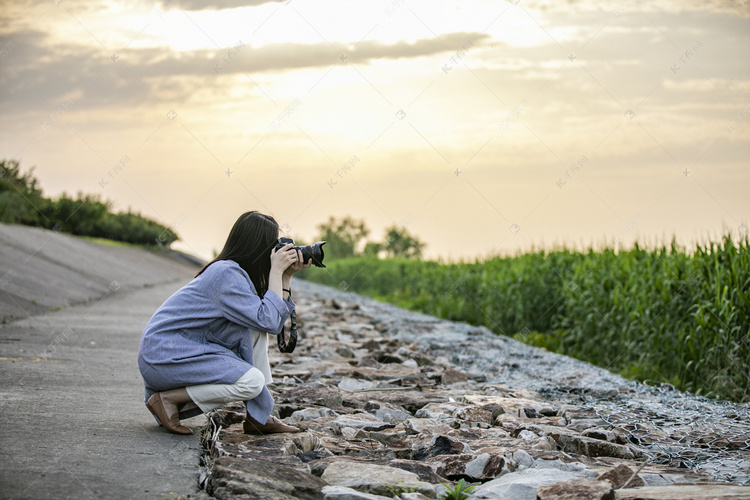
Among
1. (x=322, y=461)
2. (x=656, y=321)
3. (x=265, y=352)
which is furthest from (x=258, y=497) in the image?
(x=656, y=321)

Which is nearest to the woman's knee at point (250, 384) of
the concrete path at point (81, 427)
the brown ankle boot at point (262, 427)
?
the brown ankle boot at point (262, 427)

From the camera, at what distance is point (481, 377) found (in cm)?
580

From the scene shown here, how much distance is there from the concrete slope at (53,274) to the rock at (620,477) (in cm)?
679

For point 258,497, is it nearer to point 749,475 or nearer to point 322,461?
point 322,461

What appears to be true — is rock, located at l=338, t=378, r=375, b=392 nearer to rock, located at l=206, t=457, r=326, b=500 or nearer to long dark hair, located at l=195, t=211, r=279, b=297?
long dark hair, located at l=195, t=211, r=279, b=297

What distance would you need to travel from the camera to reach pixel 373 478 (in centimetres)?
264

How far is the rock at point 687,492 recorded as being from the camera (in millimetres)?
2412

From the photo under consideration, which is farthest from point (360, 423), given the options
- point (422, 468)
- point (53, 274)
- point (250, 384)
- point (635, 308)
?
point (53, 274)

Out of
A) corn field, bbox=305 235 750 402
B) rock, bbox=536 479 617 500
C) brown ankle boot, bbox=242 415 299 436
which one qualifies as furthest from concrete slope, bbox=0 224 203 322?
rock, bbox=536 479 617 500

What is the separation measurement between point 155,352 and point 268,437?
0.69 m

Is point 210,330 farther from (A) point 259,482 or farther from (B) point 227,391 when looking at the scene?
(A) point 259,482

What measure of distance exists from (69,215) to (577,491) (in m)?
24.7

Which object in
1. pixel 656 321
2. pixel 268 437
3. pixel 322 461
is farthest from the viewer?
pixel 656 321

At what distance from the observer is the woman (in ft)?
10.6
